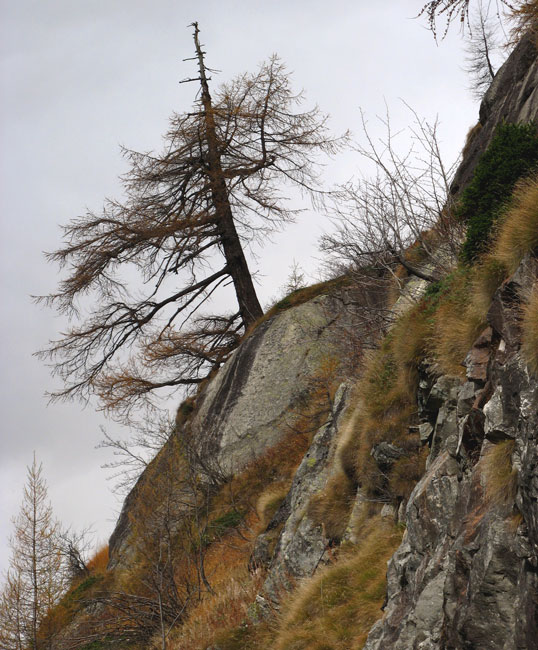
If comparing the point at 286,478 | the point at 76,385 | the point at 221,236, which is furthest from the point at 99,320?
the point at 286,478

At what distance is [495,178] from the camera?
9266mm

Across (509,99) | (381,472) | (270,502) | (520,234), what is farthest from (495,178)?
(270,502)

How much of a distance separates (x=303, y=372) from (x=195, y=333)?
189 inches

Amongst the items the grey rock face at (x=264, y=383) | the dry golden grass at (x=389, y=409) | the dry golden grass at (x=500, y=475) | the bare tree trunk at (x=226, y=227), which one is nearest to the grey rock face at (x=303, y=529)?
the dry golden grass at (x=389, y=409)

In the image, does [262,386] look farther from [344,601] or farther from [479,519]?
[479,519]

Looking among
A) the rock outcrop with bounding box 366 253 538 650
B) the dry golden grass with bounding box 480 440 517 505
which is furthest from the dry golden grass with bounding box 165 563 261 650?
the dry golden grass with bounding box 480 440 517 505

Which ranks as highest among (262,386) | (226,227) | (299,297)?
(226,227)

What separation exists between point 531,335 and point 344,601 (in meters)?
4.77

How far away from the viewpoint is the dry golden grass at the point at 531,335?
5457 mm

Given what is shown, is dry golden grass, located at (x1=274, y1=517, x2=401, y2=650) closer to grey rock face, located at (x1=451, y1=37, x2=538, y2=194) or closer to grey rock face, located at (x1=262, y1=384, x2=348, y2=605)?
grey rock face, located at (x1=262, y1=384, x2=348, y2=605)

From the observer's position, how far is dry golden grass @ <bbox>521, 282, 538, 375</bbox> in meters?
5.46

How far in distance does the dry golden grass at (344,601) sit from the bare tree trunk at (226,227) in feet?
38.2

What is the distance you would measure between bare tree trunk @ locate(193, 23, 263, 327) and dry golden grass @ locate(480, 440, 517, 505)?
1473cm

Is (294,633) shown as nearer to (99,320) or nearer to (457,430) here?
(457,430)
